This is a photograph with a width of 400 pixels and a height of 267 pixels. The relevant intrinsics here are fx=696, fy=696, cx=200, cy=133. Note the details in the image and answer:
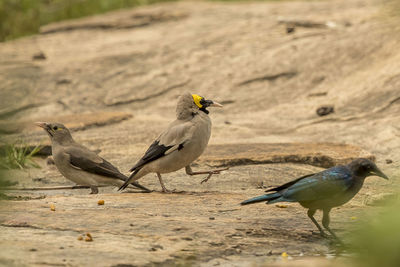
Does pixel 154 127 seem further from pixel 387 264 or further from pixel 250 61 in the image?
pixel 387 264

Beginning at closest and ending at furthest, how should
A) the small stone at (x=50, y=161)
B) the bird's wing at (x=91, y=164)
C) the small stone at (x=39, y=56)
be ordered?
1. the bird's wing at (x=91, y=164)
2. the small stone at (x=50, y=161)
3. the small stone at (x=39, y=56)

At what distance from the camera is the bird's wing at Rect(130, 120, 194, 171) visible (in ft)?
19.4

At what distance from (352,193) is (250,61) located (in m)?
6.43

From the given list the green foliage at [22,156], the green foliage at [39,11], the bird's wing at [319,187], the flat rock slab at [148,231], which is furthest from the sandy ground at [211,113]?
the green foliage at [39,11]

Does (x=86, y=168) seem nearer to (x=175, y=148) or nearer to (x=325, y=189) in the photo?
(x=175, y=148)

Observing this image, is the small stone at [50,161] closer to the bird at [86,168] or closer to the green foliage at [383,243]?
the bird at [86,168]

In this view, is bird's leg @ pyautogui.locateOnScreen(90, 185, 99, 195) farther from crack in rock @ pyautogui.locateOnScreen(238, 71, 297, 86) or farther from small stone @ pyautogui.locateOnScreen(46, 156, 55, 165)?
crack in rock @ pyautogui.locateOnScreen(238, 71, 297, 86)

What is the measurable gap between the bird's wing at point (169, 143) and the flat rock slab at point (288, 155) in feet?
3.54

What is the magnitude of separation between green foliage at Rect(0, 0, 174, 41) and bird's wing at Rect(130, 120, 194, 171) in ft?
31.1

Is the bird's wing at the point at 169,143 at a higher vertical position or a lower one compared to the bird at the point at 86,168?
higher

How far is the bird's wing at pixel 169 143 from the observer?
19.4ft

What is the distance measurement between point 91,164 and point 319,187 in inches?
106

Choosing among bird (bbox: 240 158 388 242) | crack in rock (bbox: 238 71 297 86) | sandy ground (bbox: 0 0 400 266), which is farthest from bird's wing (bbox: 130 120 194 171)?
crack in rock (bbox: 238 71 297 86)

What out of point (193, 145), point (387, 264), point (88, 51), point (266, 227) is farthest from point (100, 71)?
point (387, 264)
